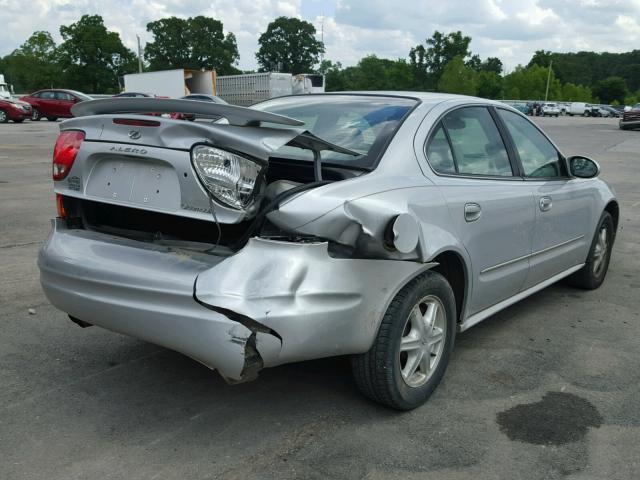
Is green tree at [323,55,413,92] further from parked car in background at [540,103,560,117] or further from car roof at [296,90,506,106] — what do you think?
car roof at [296,90,506,106]

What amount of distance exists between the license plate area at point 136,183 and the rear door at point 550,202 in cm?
238

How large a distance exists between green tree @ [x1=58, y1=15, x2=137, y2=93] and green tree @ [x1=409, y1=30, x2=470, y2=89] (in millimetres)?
52461

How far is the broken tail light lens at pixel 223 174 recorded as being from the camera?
8.77ft

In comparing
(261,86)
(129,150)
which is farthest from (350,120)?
(261,86)

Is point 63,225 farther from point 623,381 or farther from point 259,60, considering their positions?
point 259,60

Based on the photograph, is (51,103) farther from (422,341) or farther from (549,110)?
(549,110)

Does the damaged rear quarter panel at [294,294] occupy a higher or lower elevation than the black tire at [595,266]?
higher

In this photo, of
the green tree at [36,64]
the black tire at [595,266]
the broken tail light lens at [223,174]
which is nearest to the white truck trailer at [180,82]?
the black tire at [595,266]

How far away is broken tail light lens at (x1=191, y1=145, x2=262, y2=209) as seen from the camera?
105 inches

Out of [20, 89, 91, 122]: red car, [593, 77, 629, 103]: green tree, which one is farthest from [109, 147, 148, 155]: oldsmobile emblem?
[593, 77, 629, 103]: green tree

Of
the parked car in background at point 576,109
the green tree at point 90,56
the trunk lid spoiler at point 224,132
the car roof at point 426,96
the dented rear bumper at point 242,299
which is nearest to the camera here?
the dented rear bumper at point 242,299

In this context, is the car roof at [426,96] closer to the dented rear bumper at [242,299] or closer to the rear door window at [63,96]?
the dented rear bumper at [242,299]

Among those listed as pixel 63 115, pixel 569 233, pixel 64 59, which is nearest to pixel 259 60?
pixel 64 59

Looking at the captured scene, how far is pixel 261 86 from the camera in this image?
37312mm
